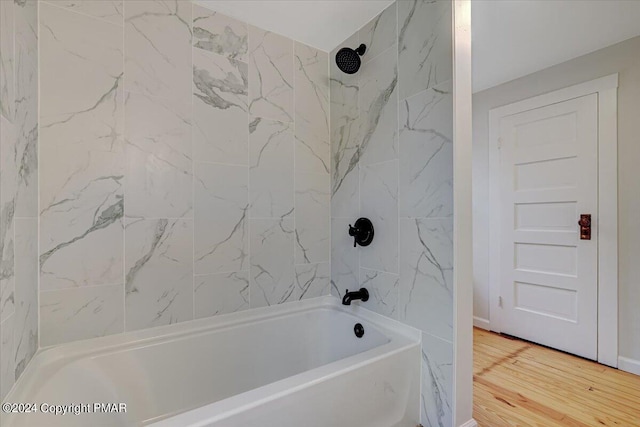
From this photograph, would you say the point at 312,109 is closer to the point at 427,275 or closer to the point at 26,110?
the point at 427,275

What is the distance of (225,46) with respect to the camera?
1.67m

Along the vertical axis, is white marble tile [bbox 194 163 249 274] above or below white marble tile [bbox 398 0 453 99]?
below

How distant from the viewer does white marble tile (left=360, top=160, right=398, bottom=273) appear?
1.61m

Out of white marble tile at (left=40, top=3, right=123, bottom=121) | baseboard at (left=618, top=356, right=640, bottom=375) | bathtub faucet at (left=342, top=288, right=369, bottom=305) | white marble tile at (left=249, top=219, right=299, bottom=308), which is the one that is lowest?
baseboard at (left=618, top=356, right=640, bottom=375)

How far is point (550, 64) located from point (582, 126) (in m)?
0.61

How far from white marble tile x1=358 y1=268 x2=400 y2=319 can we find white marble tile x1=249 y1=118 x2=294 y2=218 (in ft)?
2.12

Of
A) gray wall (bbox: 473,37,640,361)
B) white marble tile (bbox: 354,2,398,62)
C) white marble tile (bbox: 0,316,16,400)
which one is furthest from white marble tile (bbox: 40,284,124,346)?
gray wall (bbox: 473,37,640,361)

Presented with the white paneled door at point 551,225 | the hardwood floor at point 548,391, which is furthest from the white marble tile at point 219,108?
the white paneled door at point 551,225

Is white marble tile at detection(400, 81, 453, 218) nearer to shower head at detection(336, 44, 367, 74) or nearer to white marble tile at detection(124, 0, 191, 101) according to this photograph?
shower head at detection(336, 44, 367, 74)

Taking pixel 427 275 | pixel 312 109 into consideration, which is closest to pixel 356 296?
pixel 427 275

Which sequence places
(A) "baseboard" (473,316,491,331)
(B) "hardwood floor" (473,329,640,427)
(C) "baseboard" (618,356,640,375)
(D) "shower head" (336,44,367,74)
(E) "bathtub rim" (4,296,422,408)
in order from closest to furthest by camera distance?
(E) "bathtub rim" (4,296,422,408) → (B) "hardwood floor" (473,329,640,427) → (D) "shower head" (336,44,367,74) → (C) "baseboard" (618,356,640,375) → (A) "baseboard" (473,316,491,331)

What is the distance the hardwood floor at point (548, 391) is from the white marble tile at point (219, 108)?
2048 millimetres

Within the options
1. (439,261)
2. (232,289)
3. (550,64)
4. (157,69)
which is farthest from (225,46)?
(550,64)

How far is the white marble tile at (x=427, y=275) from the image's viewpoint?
1.32 metres
